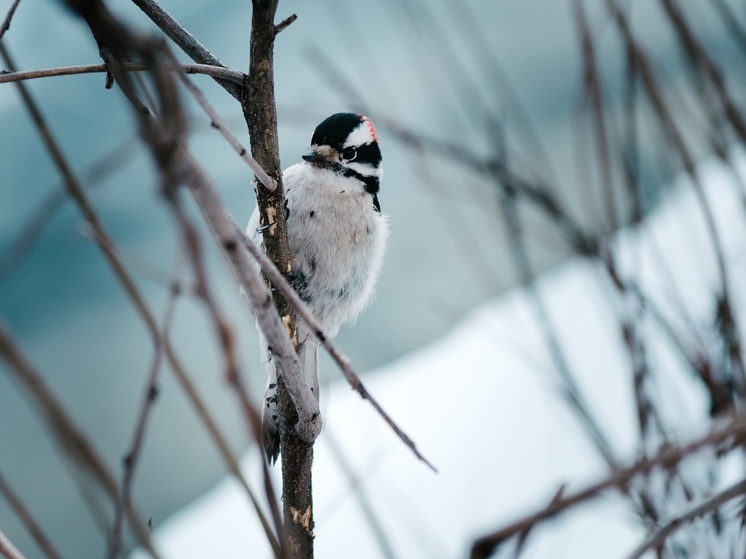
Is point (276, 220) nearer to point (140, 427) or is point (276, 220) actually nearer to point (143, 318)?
point (143, 318)

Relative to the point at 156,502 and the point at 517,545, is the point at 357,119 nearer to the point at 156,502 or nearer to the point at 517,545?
the point at 156,502

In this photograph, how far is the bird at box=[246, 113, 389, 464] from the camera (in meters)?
1.56

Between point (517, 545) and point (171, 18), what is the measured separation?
0.67m

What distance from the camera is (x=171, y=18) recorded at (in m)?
0.77

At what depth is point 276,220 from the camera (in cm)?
85

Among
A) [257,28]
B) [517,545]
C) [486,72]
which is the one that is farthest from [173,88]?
[486,72]

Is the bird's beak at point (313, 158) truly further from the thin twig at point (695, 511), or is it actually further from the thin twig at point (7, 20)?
the thin twig at point (695, 511)

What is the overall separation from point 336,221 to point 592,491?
1325 millimetres

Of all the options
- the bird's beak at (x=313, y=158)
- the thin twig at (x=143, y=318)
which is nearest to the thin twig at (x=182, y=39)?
the thin twig at (x=143, y=318)

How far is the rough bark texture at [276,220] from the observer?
714 mm

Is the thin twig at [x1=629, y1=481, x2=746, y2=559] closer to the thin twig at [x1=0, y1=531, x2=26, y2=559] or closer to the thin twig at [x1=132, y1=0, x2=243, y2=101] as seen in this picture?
the thin twig at [x1=0, y1=531, x2=26, y2=559]

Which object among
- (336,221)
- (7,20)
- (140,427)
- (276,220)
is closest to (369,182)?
(336,221)

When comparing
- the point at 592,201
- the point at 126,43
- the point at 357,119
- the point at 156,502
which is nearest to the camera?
the point at 126,43

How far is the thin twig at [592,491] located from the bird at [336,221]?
3.88ft
